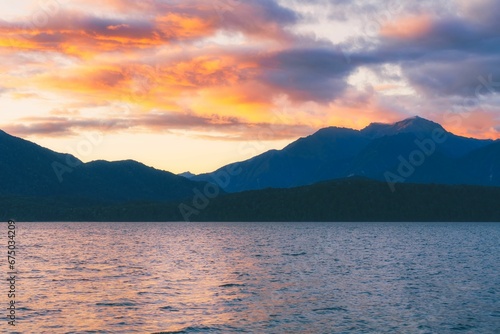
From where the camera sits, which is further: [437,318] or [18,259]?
[18,259]

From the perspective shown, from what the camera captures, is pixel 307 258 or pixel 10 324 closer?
pixel 10 324

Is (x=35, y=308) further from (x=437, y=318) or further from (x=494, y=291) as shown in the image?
(x=494, y=291)

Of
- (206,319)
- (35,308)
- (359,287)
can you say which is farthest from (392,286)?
(35,308)

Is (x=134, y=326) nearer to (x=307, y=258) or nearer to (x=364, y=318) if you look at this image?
(x=364, y=318)

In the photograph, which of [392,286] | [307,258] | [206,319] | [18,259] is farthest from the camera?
[307,258]

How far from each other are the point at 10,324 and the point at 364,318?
37.3 metres

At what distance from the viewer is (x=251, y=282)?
92250 mm

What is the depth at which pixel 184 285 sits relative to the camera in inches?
3465

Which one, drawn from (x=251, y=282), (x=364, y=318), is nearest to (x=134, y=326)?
(x=364, y=318)

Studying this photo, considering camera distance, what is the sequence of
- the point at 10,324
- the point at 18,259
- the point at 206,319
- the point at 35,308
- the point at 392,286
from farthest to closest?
the point at 18,259 < the point at 392,286 < the point at 35,308 < the point at 206,319 < the point at 10,324

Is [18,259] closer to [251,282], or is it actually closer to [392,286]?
[251,282]

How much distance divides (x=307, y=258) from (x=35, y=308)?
87050 mm

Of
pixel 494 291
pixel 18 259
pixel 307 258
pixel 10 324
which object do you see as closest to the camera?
pixel 10 324

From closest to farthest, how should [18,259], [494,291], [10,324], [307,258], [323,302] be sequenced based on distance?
[10,324], [323,302], [494,291], [18,259], [307,258]
